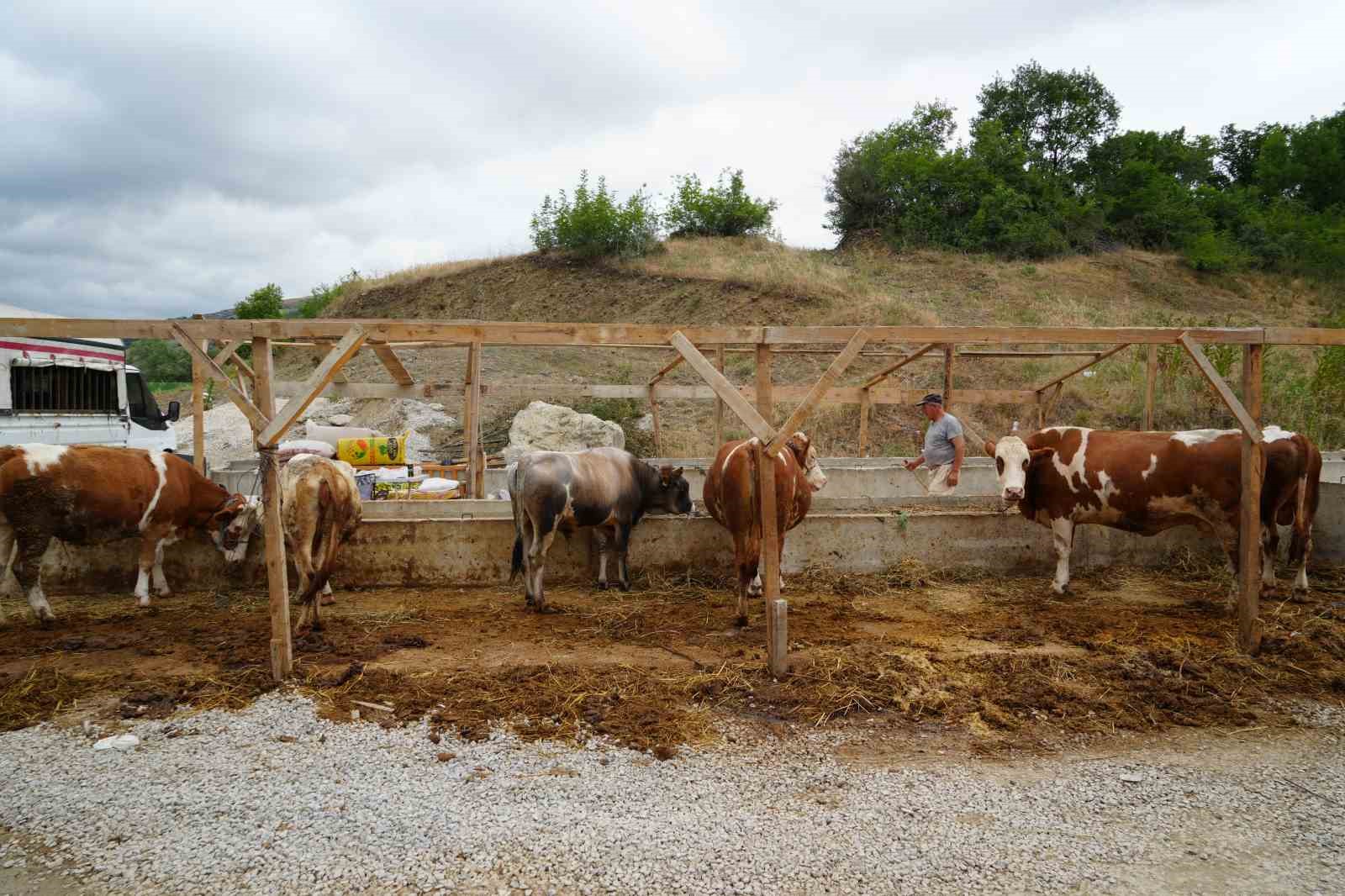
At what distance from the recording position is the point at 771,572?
224 inches

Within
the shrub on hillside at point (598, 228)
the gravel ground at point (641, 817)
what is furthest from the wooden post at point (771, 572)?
the shrub on hillside at point (598, 228)

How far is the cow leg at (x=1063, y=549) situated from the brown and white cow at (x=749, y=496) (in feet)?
8.00

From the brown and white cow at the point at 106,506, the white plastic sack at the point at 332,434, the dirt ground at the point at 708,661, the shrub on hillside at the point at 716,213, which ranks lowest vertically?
the dirt ground at the point at 708,661

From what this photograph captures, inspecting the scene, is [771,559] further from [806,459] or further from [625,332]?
[806,459]

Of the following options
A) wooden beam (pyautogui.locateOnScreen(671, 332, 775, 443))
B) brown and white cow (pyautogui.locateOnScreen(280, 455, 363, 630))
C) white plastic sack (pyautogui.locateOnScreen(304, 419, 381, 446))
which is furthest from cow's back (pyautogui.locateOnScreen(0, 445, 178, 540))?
wooden beam (pyautogui.locateOnScreen(671, 332, 775, 443))

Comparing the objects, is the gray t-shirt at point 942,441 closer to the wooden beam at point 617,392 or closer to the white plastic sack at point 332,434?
the wooden beam at point 617,392

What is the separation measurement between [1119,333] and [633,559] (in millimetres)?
4967

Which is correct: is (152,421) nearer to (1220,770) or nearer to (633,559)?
(633,559)

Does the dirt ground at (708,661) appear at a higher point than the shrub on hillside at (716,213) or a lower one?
lower

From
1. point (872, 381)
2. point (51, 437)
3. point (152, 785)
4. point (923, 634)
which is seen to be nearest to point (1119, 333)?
point (923, 634)

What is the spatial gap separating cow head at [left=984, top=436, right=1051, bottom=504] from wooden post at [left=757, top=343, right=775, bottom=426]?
10.2 feet

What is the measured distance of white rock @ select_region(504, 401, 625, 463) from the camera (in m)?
15.6

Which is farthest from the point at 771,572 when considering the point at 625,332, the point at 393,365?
the point at 393,365

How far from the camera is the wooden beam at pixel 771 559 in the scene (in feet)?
18.6
